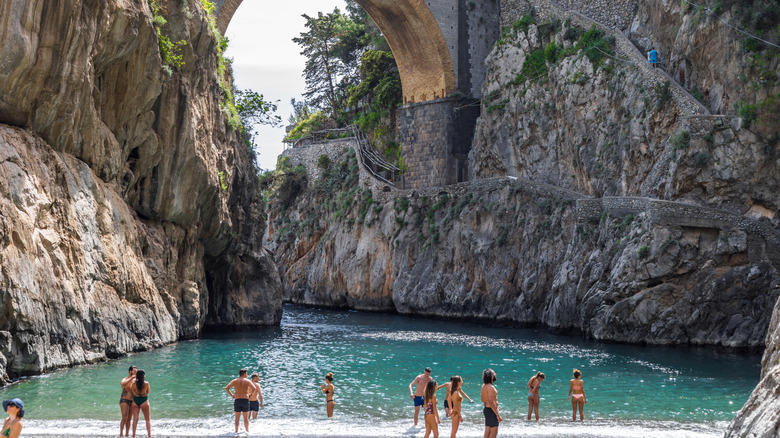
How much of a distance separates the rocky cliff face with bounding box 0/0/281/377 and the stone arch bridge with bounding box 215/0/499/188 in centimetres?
1648

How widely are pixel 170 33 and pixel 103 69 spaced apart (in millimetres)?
4178

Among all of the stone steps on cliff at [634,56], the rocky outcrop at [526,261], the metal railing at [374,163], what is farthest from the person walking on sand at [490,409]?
the metal railing at [374,163]

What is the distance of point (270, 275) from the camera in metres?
37.7

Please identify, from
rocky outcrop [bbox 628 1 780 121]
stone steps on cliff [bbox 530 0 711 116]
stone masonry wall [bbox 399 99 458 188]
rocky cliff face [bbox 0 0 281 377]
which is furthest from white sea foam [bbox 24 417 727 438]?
stone masonry wall [bbox 399 99 458 188]

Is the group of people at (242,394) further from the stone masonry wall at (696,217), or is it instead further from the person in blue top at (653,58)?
the person in blue top at (653,58)

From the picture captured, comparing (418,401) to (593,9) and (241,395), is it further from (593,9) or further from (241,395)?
(593,9)

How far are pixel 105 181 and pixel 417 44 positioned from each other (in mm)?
27100

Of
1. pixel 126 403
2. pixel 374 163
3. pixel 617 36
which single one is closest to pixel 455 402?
pixel 126 403

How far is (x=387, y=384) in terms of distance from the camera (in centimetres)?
2098

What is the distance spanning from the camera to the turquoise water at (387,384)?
1553 cm

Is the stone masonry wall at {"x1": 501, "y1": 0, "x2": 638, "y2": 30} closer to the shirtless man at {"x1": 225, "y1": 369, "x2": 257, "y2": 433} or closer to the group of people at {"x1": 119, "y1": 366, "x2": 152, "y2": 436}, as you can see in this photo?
the shirtless man at {"x1": 225, "y1": 369, "x2": 257, "y2": 433}

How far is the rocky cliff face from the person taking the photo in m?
19.0

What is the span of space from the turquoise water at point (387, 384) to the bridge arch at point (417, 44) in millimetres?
19646

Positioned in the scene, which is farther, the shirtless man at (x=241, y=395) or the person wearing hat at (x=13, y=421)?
the shirtless man at (x=241, y=395)
